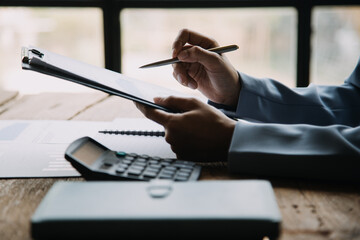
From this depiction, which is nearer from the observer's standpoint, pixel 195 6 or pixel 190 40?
pixel 190 40

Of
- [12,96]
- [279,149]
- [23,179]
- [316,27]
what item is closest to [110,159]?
[23,179]

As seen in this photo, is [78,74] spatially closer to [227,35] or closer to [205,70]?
[205,70]

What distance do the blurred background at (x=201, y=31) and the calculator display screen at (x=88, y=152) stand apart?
5.00ft

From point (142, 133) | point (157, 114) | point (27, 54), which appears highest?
point (27, 54)

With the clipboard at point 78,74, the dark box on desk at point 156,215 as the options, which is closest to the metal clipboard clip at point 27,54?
the clipboard at point 78,74

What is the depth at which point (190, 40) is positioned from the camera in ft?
3.96

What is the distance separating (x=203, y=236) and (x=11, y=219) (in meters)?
0.27

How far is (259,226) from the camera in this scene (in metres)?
0.45

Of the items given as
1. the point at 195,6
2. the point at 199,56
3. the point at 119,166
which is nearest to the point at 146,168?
the point at 119,166

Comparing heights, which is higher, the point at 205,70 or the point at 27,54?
the point at 27,54

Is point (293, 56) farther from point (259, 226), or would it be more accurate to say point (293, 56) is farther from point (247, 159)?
point (259, 226)

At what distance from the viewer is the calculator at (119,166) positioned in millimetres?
629

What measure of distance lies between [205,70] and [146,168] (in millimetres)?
621

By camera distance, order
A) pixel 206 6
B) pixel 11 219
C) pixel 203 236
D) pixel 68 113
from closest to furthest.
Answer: pixel 203 236, pixel 11 219, pixel 68 113, pixel 206 6
